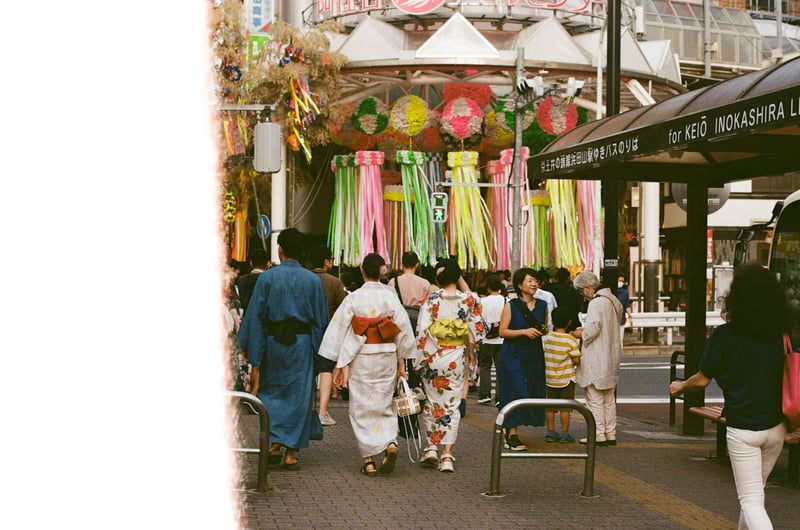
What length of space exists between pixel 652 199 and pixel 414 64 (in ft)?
28.0

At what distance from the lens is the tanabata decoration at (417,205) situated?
103ft

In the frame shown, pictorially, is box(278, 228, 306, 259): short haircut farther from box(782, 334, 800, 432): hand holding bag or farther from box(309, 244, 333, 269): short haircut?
box(782, 334, 800, 432): hand holding bag

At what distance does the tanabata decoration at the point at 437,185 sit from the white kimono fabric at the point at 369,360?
68.6 feet

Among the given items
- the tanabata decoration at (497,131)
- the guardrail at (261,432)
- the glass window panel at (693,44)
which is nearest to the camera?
the guardrail at (261,432)

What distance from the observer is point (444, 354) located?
392 inches

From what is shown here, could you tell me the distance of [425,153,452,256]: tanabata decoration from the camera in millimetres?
31328

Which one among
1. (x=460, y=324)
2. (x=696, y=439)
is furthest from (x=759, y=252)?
(x=460, y=324)

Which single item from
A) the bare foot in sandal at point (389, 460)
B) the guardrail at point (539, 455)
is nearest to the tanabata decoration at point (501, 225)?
the bare foot in sandal at point (389, 460)

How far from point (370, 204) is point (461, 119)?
3371mm

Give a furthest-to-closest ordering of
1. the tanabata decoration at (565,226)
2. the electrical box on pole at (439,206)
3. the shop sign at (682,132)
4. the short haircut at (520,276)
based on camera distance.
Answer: the tanabata decoration at (565,226) < the electrical box on pole at (439,206) < the short haircut at (520,276) < the shop sign at (682,132)

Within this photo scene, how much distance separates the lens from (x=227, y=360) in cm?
1393

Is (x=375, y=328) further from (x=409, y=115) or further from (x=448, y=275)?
(x=409, y=115)

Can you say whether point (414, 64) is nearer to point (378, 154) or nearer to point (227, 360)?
point (378, 154)

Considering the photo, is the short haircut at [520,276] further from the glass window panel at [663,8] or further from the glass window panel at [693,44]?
the glass window panel at [663,8]
